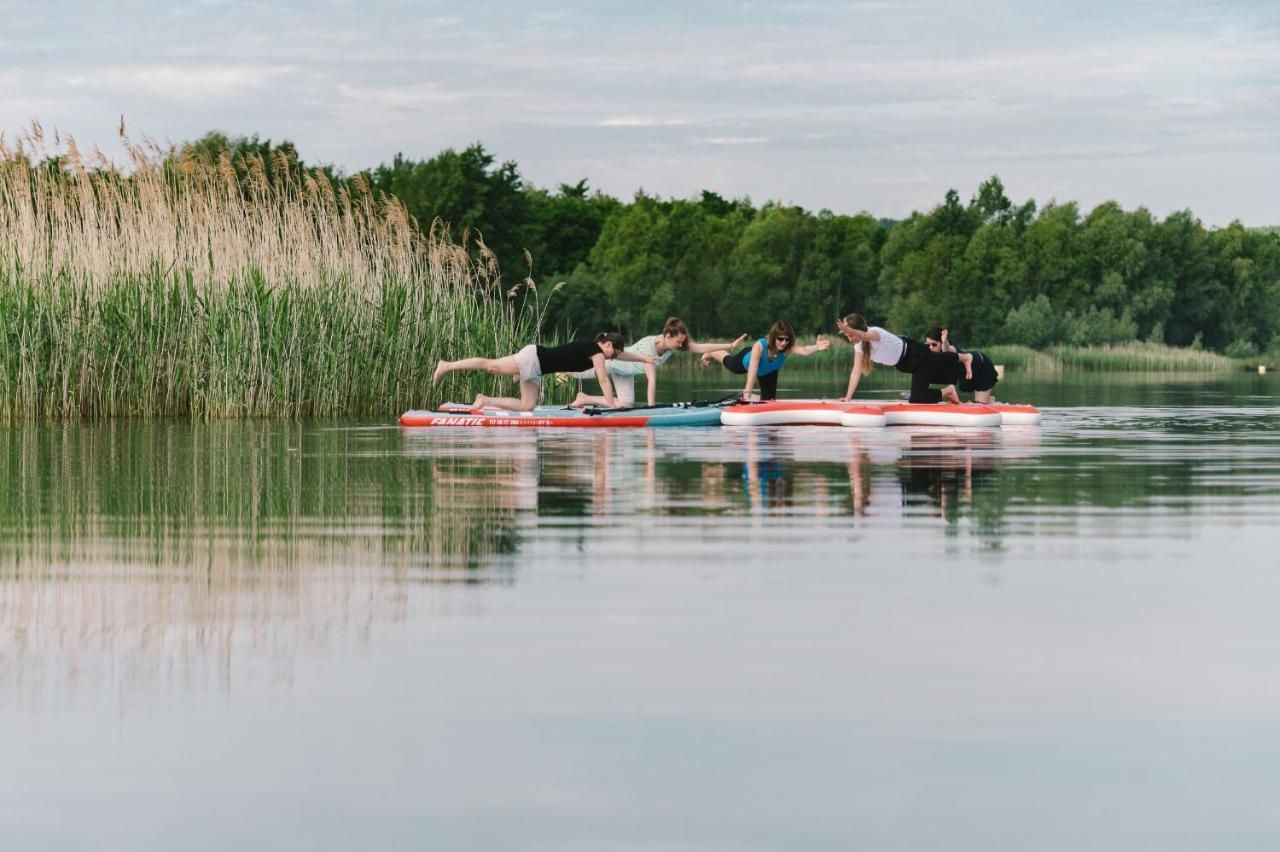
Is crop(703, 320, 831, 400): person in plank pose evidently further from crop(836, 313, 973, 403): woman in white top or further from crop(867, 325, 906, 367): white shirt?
crop(867, 325, 906, 367): white shirt

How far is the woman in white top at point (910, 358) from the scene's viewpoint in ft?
67.2

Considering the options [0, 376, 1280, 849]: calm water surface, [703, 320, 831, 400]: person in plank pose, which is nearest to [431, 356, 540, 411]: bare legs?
[703, 320, 831, 400]: person in plank pose

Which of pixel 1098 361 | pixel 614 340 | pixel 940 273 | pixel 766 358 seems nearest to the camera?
pixel 614 340

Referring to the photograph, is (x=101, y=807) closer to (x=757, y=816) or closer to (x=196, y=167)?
(x=757, y=816)

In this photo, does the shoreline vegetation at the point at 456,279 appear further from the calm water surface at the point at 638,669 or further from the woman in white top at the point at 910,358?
the calm water surface at the point at 638,669

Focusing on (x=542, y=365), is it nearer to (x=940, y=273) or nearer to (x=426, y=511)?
(x=426, y=511)

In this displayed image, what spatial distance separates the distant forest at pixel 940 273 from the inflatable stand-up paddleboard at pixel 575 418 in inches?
2547

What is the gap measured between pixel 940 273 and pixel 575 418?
7635 centimetres

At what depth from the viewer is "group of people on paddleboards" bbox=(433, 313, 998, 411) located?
20.4 meters

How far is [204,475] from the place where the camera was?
13523 mm

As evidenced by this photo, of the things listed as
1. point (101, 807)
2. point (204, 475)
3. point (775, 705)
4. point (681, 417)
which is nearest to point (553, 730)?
point (775, 705)

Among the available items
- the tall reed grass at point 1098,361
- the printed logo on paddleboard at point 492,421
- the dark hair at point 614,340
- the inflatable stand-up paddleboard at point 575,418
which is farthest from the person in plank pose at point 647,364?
the tall reed grass at point 1098,361

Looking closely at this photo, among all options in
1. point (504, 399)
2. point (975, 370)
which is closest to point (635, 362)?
point (504, 399)

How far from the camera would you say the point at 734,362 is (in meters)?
21.9
